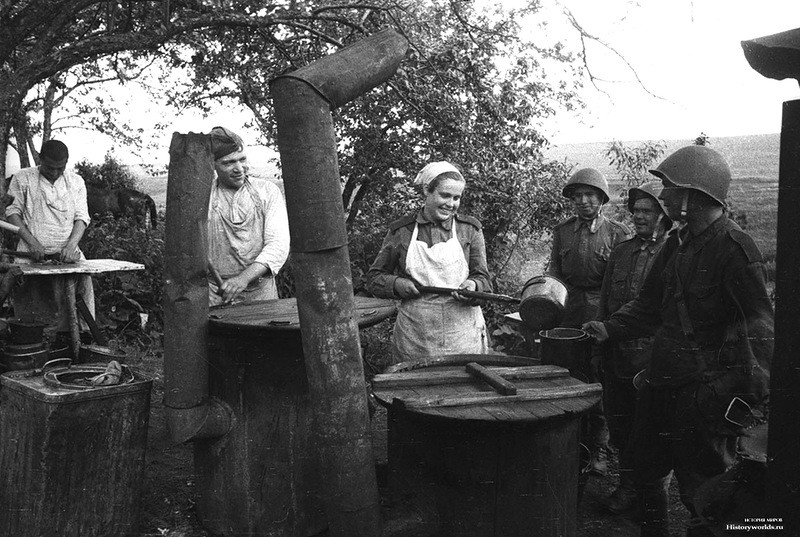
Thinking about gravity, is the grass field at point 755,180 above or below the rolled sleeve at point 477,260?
above

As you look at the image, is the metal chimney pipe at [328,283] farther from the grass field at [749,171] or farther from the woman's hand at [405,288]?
the grass field at [749,171]

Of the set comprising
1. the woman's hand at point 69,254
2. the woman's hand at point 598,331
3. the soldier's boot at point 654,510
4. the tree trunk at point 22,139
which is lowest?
the soldier's boot at point 654,510

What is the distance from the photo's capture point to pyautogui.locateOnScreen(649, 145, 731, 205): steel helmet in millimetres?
3699

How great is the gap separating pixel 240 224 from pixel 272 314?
955 mm

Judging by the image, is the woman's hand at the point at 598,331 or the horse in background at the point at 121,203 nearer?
the woman's hand at the point at 598,331

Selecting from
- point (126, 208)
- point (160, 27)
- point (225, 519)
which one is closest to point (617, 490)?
point (225, 519)

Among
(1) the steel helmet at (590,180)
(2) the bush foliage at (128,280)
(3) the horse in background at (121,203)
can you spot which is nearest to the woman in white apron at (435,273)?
(1) the steel helmet at (590,180)

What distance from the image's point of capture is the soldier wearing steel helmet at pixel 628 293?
5.14 m

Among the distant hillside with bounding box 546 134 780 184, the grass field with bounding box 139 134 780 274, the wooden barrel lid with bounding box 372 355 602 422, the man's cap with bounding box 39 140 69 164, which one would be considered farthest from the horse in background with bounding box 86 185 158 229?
the wooden barrel lid with bounding box 372 355 602 422

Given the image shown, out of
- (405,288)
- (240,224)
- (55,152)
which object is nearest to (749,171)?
(405,288)

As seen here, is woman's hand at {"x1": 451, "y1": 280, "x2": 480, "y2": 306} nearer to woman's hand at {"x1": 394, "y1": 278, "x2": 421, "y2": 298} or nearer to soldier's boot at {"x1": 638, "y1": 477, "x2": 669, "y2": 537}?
woman's hand at {"x1": 394, "y1": 278, "x2": 421, "y2": 298}

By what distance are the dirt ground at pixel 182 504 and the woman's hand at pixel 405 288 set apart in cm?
124

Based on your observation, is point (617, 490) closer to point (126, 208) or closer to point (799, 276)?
point (799, 276)

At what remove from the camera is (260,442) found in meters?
4.14
